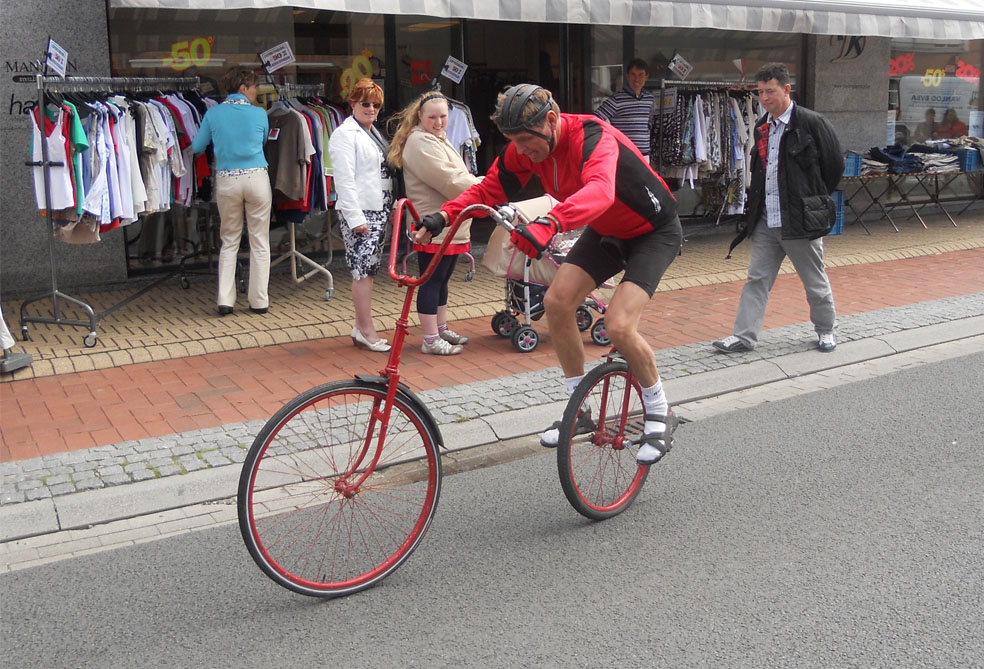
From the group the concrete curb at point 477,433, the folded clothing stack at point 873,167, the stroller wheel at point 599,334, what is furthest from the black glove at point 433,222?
the folded clothing stack at point 873,167

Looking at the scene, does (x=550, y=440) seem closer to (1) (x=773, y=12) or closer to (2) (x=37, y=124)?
(2) (x=37, y=124)

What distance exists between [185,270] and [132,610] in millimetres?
6454

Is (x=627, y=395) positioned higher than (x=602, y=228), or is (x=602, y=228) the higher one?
(x=602, y=228)

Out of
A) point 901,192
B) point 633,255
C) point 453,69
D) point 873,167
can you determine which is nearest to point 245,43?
point 453,69

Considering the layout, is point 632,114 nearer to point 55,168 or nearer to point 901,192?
point 901,192

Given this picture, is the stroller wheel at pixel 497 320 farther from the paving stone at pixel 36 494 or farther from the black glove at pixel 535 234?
the black glove at pixel 535 234

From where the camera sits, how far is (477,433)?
597 centimetres

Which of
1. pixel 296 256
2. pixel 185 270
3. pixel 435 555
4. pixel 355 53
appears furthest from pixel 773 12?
pixel 435 555

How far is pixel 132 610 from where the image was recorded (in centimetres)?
396

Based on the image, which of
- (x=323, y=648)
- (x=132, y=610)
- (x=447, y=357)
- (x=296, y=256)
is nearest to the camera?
(x=323, y=648)

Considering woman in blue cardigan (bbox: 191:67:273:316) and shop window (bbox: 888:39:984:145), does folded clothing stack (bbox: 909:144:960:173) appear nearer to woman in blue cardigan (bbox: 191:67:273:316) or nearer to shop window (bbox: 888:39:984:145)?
shop window (bbox: 888:39:984:145)

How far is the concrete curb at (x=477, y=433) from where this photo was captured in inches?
191

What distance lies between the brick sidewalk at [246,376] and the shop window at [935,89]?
661cm

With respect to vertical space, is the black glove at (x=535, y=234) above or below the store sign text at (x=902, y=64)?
below
